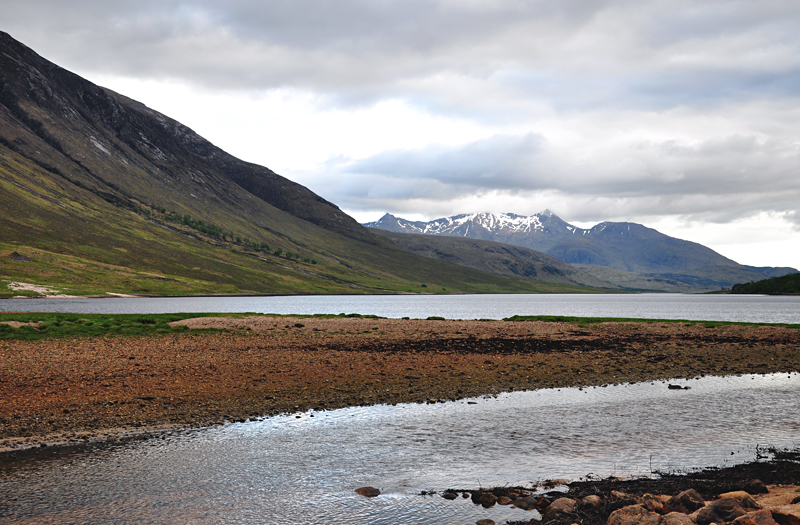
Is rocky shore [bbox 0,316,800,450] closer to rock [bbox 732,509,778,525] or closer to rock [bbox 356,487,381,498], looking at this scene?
rock [bbox 356,487,381,498]

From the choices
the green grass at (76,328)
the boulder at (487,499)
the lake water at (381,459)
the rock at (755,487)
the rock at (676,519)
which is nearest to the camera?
the rock at (676,519)

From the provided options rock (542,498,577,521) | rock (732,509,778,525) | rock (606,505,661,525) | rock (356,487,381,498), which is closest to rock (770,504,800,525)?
rock (732,509,778,525)

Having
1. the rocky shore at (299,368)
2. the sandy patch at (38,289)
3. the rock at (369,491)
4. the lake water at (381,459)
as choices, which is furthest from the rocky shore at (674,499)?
the sandy patch at (38,289)

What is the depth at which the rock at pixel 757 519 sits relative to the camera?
492 inches

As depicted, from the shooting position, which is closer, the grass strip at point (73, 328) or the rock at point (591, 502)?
the rock at point (591, 502)

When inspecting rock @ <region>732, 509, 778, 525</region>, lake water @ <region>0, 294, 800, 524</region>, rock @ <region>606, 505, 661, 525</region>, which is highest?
rock @ <region>732, 509, 778, 525</region>

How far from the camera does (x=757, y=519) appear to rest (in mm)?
12727

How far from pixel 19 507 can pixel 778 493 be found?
22.2 m

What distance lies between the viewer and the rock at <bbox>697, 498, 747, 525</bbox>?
1330 cm

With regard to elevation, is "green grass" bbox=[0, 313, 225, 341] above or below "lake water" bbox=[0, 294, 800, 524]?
above

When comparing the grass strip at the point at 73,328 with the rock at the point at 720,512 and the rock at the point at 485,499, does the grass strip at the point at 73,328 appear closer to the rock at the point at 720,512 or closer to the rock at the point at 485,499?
the rock at the point at 485,499

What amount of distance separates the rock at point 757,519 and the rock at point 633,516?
1735 mm

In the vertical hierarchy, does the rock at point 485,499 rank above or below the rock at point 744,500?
below

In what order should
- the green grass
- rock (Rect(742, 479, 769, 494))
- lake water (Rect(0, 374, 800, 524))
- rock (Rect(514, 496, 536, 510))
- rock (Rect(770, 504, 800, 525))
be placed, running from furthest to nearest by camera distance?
the green grass
rock (Rect(742, 479, 769, 494))
lake water (Rect(0, 374, 800, 524))
rock (Rect(514, 496, 536, 510))
rock (Rect(770, 504, 800, 525))
